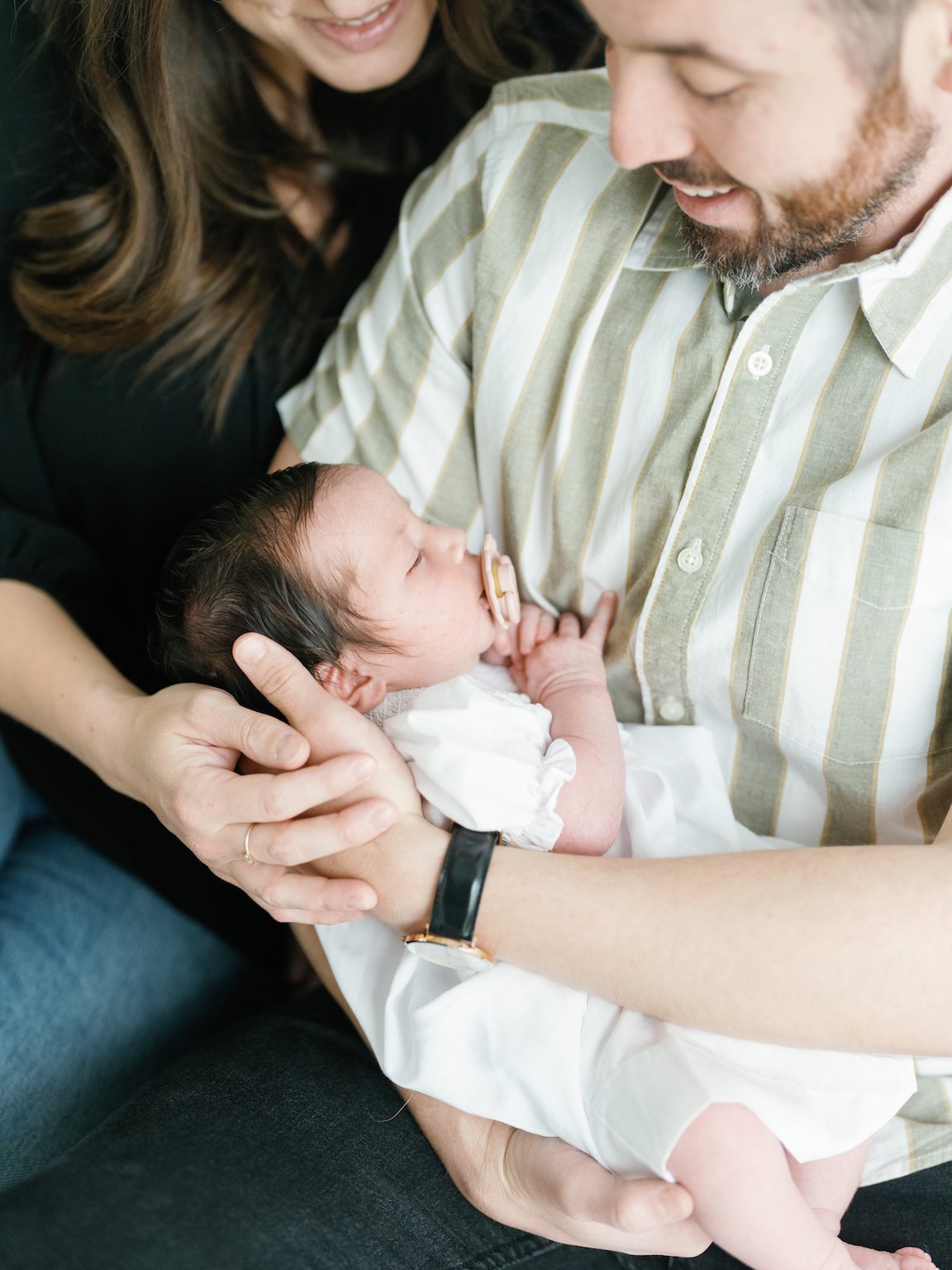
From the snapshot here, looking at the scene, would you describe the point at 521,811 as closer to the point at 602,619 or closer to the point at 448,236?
the point at 602,619

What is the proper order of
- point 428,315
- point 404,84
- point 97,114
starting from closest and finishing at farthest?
point 428,315, point 97,114, point 404,84

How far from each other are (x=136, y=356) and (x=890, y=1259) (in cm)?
175

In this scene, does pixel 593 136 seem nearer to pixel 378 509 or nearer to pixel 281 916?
pixel 378 509

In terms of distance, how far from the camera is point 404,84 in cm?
186

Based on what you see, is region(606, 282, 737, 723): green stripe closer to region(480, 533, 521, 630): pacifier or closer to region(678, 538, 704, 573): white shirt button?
region(678, 538, 704, 573): white shirt button

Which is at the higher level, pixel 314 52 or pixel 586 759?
pixel 314 52

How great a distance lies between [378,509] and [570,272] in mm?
430

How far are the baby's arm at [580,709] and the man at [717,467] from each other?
0.04m

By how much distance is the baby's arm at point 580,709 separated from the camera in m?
1.30

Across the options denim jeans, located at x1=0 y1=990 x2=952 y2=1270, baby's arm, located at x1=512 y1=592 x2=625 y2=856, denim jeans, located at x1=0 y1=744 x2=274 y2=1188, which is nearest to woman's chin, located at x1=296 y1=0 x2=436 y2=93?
baby's arm, located at x1=512 y1=592 x2=625 y2=856

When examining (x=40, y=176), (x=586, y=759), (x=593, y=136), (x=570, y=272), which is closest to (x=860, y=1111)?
(x=586, y=759)

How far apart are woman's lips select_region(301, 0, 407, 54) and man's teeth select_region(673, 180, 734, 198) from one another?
0.64 m

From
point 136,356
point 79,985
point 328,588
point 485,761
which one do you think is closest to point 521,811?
point 485,761

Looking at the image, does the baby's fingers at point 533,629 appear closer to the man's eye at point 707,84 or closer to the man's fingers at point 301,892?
the man's fingers at point 301,892
